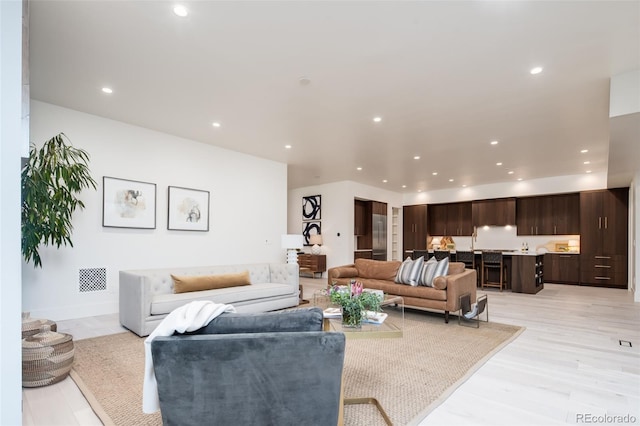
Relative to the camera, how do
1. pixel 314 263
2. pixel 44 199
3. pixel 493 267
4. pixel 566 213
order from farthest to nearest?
pixel 314 263, pixel 566 213, pixel 493 267, pixel 44 199

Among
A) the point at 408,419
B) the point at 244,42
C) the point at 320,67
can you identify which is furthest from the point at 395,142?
the point at 408,419

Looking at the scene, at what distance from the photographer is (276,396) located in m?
1.53

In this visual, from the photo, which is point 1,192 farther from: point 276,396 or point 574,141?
point 574,141

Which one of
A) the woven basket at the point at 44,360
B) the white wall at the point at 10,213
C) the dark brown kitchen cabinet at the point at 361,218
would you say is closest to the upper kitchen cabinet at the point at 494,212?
the dark brown kitchen cabinet at the point at 361,218

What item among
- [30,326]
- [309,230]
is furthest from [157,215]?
[309,230]

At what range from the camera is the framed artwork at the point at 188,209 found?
566 centimetres

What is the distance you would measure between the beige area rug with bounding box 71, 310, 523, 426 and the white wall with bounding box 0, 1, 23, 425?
2.60 feet

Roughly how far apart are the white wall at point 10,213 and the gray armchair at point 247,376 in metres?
0.65

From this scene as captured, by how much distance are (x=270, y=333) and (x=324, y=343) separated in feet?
0.84

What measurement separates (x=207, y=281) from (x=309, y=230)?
19.0 feet

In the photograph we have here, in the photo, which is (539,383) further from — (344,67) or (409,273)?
(344,67)

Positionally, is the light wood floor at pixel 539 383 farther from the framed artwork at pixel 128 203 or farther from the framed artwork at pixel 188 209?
the framed artwork at pixel 188 209

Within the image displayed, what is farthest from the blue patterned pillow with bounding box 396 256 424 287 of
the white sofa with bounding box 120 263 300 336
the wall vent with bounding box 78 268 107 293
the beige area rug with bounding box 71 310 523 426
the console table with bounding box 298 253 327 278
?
the console table with bounding box 298 253 327 278

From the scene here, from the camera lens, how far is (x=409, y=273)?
5.07 metres
